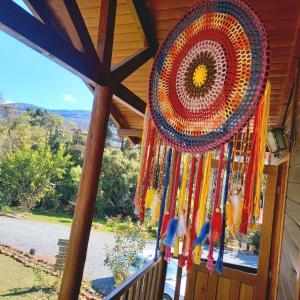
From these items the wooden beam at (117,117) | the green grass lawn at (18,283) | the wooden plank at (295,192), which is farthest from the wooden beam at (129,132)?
the green grass lawn at (18,283)

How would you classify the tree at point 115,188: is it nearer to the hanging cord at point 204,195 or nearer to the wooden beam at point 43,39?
the wooden beam at point 43,39

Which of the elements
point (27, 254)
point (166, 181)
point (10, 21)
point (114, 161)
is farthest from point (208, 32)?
point (114, 161)

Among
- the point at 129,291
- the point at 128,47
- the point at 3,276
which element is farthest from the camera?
the point at 3,276

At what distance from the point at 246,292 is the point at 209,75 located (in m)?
2.51

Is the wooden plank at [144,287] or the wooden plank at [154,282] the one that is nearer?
the wooden plank at [144,287]

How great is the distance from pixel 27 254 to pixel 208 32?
831 cm

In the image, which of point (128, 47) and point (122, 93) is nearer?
point (122, 93)

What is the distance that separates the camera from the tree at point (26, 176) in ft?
37.6

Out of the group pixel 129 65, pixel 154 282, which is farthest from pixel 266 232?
pixel 129 65

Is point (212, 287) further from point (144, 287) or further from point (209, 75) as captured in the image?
point (209, 75)

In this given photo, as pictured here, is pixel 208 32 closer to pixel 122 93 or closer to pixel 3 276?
pixel 122 93

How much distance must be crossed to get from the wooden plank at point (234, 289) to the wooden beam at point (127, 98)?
1734mm

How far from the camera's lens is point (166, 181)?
2.92ft

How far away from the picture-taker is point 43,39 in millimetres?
1355
